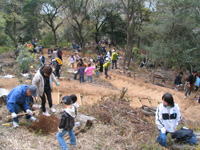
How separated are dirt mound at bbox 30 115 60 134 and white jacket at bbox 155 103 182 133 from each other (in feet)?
8.18

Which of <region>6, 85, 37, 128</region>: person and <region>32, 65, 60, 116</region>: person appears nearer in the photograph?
<region>6, 85, 37, 128</region>: person

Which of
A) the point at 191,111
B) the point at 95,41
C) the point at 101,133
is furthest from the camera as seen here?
the point at 95,41

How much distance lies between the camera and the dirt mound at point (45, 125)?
166 inches

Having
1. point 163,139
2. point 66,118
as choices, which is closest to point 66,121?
point 66,118

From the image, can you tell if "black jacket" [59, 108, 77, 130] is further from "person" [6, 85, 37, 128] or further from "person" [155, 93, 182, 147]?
"person" [155, 93, 182, 147]

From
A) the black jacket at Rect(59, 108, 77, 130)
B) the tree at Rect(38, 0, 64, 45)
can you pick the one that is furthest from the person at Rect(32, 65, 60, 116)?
the tree at Rect(38, 0, 64, 45)

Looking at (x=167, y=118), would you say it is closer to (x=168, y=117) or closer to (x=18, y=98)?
(x=168, y=117)

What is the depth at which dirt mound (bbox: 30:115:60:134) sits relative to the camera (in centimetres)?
422

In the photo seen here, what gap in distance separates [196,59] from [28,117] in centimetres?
1419

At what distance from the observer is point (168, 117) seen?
11.7 ft

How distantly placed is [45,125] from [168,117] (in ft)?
9.61

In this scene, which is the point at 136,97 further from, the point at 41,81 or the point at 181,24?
the point at 181,24

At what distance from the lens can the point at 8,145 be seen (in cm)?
330

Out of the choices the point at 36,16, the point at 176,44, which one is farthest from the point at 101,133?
the point at 36,16
